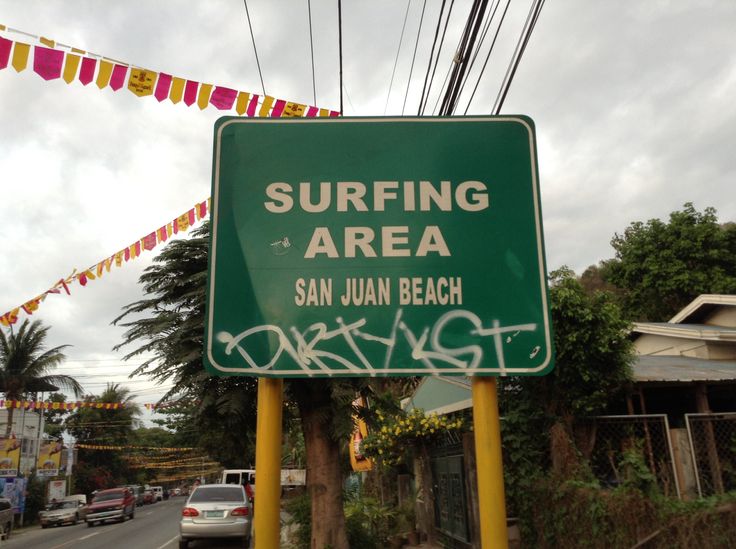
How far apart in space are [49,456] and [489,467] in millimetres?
44732

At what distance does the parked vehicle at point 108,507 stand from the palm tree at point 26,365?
386 inches

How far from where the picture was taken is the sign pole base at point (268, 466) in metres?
2.10

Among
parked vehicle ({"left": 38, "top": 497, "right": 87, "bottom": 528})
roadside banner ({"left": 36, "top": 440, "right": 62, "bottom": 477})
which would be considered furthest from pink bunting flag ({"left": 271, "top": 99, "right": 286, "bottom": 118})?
roadside banner ({"left": 36, "top": 440, "right": 62, "bottom": 477})

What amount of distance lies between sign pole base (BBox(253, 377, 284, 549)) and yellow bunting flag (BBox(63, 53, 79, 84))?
6.06 metres

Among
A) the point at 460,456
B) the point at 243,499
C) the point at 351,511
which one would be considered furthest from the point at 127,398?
the point at 460,456

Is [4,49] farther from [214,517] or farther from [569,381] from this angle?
[214,517]

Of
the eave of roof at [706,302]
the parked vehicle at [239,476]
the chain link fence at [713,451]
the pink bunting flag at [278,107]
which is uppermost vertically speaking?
the pink bunting flag at [278,107]

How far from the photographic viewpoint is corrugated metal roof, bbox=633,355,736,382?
1025 cm

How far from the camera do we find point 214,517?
14.1 meters

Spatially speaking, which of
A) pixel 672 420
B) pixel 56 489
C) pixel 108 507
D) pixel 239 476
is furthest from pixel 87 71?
pixel 56 489

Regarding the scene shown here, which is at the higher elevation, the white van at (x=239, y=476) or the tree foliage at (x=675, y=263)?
the tree foliage at (x=675, y=263)

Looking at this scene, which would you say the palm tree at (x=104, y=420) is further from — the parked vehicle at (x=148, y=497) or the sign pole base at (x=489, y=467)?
the sign pole base at (x=489, y=467)

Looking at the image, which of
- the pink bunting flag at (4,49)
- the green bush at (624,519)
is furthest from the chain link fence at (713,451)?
the pink bunting flag at (4,49)

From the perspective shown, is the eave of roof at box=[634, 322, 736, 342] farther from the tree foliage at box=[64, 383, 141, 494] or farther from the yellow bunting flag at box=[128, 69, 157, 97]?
the tree foliage at box=[64, 383, 141, 494]
